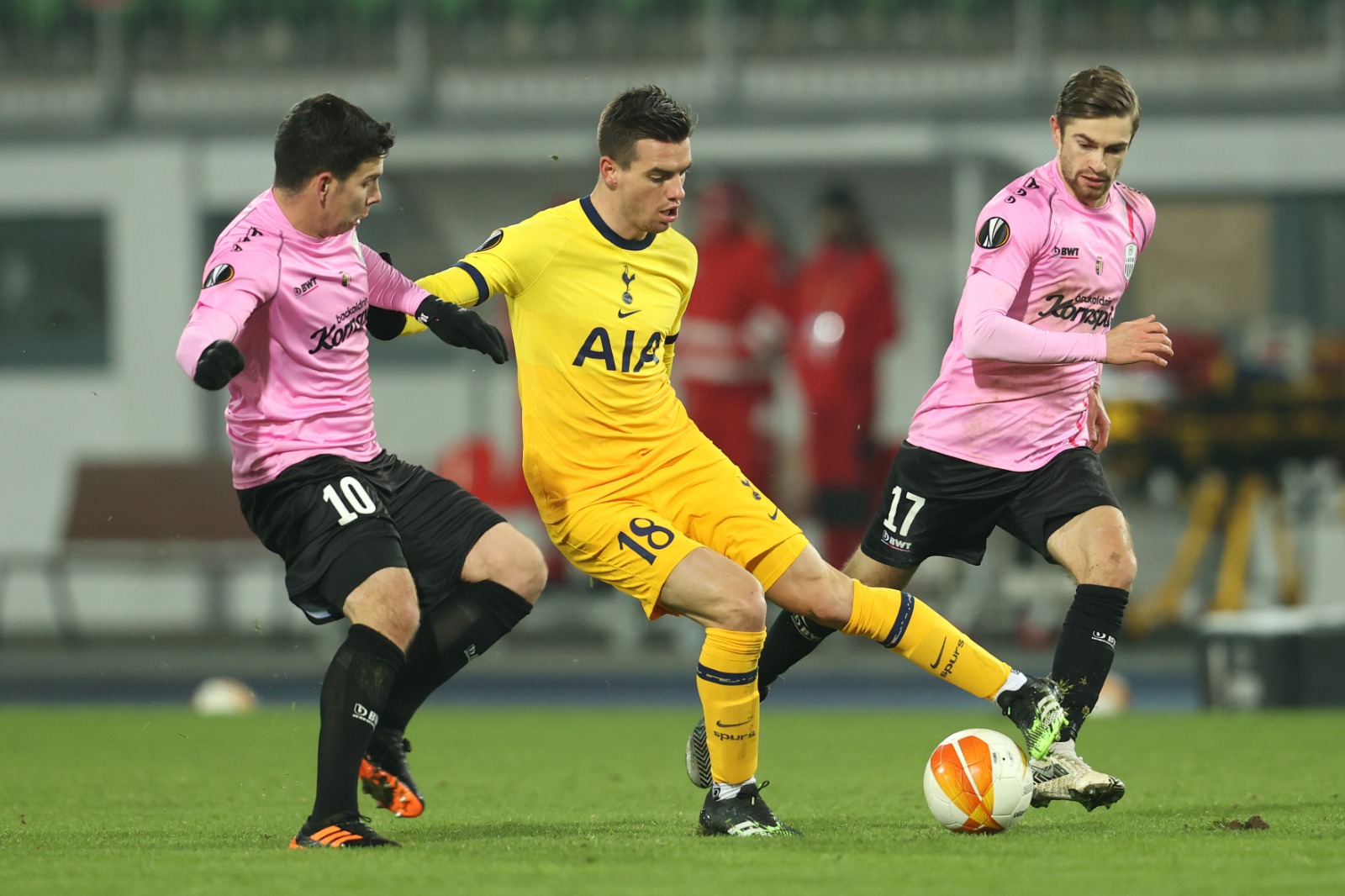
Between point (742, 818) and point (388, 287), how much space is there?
160 cm

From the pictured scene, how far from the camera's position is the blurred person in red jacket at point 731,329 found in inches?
482

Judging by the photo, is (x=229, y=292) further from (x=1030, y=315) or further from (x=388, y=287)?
(x=1030, y=315)

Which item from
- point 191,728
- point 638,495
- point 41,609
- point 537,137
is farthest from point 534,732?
point 41,609

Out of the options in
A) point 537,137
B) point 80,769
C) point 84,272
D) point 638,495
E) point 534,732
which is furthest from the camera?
point 84,272

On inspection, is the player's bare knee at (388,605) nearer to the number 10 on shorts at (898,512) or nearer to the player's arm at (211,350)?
the player's arm at (211,350)

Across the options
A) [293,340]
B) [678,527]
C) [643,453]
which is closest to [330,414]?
[293,340]

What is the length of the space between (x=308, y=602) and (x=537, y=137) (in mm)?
9639

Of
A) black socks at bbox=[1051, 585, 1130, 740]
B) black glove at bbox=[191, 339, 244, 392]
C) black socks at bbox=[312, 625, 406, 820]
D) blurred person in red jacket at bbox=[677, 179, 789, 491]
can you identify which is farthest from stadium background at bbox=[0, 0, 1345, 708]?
black glove at bbox=[191, 339, 244, 392]

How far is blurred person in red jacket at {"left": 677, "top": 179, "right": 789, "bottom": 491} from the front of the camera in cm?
1223

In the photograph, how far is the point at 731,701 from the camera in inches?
181

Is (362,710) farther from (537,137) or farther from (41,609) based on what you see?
(41,609)

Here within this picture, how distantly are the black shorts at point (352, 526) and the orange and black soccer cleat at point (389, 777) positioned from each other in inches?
14.8

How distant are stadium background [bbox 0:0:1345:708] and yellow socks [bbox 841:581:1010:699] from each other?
739 centimetres

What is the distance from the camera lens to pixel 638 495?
4848 mm
